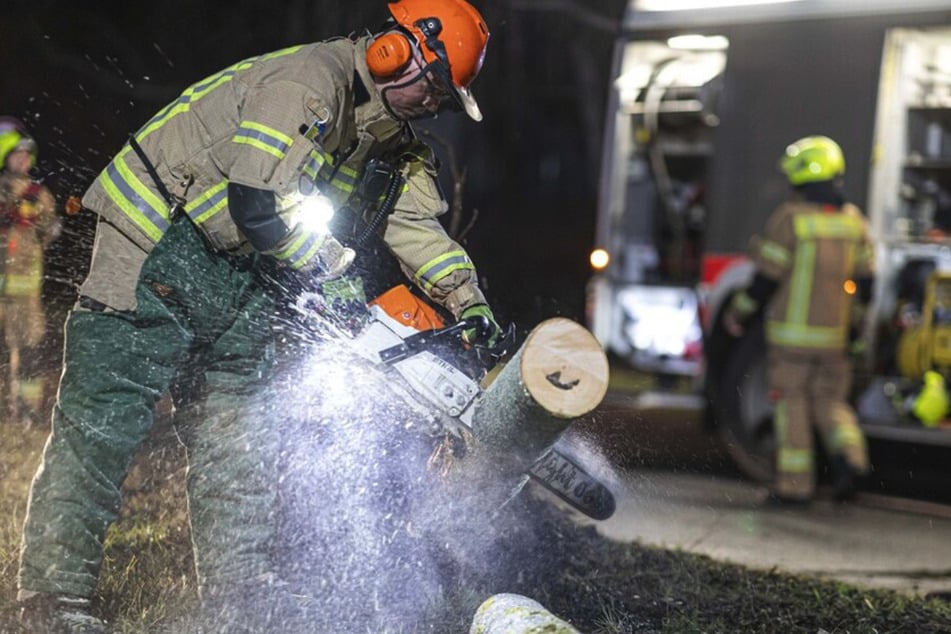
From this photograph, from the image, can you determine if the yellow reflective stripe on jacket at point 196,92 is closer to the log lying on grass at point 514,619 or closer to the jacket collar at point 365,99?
the jacket collar at point 365,99

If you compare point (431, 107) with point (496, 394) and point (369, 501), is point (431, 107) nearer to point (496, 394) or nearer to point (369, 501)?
point (496, 394)

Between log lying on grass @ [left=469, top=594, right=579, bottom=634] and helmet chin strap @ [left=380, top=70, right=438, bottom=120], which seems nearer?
log lying on grass @ [left=469, top=594, right=579, bottom=634]

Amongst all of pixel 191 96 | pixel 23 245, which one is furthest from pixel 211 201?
pixel 23 245

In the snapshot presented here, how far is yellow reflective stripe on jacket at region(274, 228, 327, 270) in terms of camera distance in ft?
11.3

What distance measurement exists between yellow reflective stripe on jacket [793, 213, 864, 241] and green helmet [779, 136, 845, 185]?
256 millimetres

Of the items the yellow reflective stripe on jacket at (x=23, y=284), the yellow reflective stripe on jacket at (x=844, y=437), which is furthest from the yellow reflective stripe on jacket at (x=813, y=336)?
the yellow reflective stripe on jacket at (x=23, y=284)

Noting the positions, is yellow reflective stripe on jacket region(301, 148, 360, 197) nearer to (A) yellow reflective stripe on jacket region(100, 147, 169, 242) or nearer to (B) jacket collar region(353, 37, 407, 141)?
(B) jacket collar region(353, 37, 407, 141)

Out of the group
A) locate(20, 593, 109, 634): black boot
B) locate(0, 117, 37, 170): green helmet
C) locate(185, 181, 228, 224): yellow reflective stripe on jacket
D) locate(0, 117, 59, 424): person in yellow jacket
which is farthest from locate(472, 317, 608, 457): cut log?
locate(0, 117, 37, 170): green helmet

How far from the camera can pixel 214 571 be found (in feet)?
12.5

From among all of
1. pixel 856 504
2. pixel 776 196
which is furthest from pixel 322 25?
pixel 856 504

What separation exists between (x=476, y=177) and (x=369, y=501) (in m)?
9.63

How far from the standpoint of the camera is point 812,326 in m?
6.69

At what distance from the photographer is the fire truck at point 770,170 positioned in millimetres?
7410

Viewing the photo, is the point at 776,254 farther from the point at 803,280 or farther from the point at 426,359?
the point at 426,359
